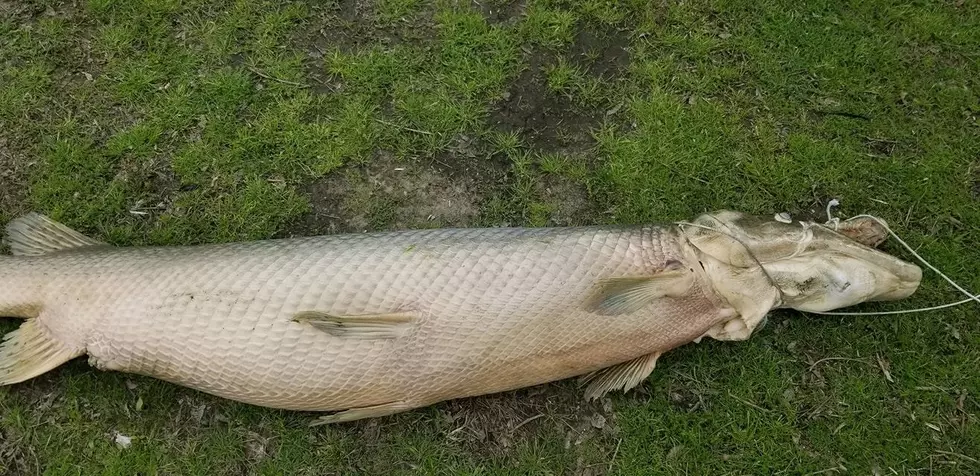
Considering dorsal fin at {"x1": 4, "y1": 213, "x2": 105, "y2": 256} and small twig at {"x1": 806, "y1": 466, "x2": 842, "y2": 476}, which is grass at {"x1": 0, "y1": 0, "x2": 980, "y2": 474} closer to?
small twig at {"x1": 806, "y1": 466, "x2": 842, "y2": 476}

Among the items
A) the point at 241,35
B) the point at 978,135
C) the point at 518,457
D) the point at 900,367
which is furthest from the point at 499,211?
the point at 978,135

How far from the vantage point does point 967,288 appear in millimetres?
4398

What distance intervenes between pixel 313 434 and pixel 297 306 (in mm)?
1040

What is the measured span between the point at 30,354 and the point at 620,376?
3.23 metres

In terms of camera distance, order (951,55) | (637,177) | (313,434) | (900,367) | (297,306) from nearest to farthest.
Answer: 1. (297,306)
2. (313,434)
3. (900,367)
4. (637,177)
5. (951,55)

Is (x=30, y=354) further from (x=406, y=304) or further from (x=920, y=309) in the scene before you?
(x=920, y=309)

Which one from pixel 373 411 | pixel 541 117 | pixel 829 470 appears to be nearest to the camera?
pixel 373 411

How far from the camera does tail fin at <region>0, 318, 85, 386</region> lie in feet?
11.9

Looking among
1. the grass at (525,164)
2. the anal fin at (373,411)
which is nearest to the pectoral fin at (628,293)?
the grass at (525,164)

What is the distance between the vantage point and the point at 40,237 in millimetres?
3895

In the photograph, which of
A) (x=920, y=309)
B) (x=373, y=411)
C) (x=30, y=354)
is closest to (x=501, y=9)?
(x=373, y=411)

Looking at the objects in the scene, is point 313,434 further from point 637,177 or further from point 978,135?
point 978,135

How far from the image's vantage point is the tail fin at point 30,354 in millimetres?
3639

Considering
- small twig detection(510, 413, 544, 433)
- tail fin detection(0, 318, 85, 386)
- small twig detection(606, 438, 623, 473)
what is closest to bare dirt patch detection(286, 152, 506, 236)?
small twig detection(510, 413, 544, 433)
